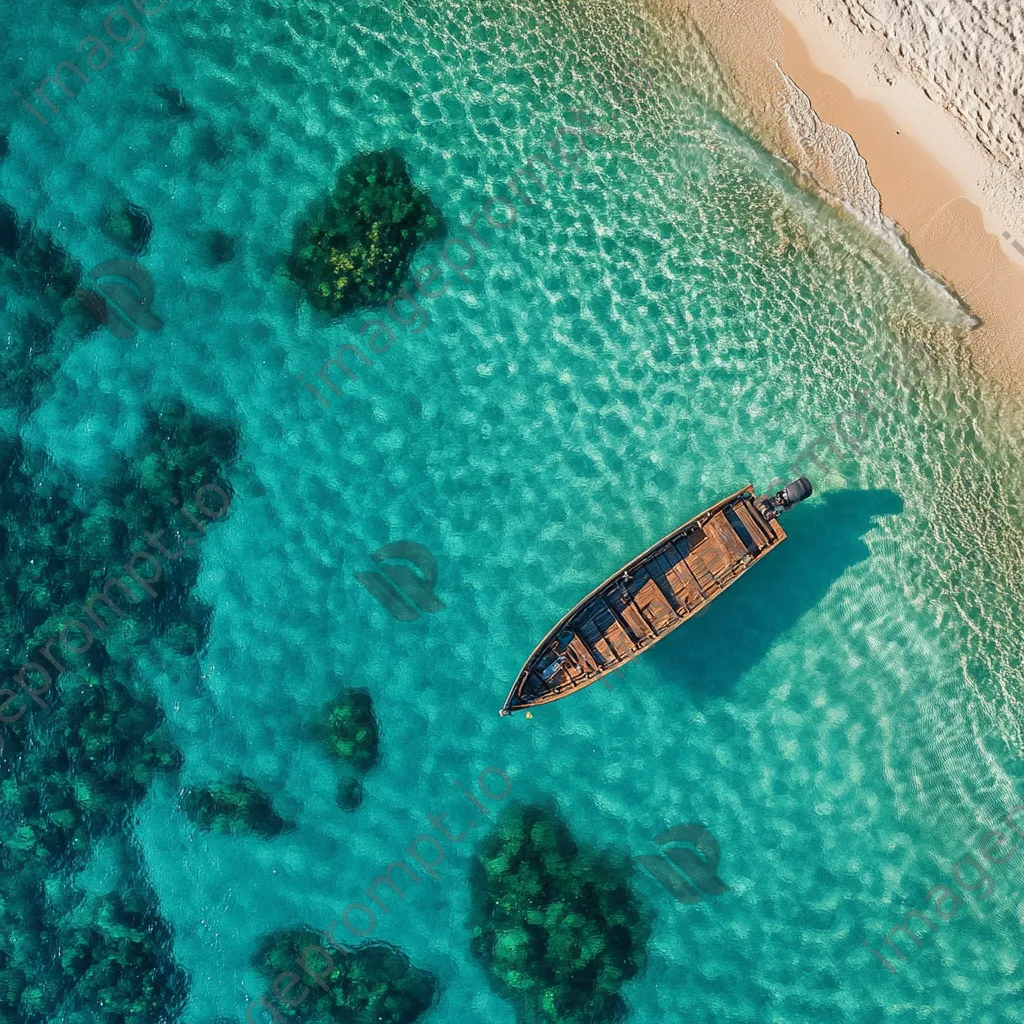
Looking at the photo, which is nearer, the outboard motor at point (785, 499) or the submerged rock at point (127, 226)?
the outboard motor at point (785, 499)

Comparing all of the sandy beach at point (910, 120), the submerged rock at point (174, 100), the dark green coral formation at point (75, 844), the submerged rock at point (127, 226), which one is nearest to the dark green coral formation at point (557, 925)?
the dark green coral formation at point (75, 844)

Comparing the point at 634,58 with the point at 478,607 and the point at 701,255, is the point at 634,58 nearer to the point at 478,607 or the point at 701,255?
the point at 701,255

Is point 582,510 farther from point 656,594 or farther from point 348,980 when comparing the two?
point 348,980

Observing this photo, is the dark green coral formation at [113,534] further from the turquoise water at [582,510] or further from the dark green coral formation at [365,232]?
the dark green coral formation at [365,232]

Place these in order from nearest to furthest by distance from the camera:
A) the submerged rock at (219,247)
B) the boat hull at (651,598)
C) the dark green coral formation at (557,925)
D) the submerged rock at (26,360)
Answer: the boat hull at (651,598), the dark green coral formation at (557,925), the submerged rock at (219,247), the submerged rock at (26,360)

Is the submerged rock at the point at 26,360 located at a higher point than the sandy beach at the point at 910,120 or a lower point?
lower

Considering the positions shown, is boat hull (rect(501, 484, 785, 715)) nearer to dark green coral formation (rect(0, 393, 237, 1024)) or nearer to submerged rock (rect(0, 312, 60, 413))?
dark green coral formation (rect(0, 393, 237, 1024))
